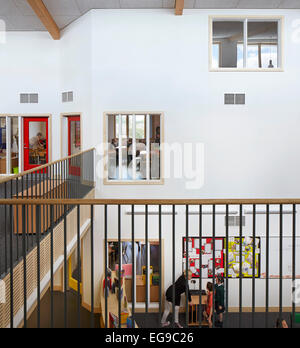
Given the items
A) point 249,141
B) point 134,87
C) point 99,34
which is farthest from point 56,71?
point 249,141

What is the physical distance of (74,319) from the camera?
8.46 meters

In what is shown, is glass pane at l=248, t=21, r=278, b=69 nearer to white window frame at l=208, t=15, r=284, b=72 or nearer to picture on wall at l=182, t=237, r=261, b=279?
white window frame at l=208, t=15, r=284, b=72

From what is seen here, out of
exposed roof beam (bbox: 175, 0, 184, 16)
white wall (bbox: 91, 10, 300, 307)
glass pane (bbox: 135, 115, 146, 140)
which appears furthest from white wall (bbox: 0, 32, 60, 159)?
exposed roof beam (bbox: 175, 0, 184, 16)

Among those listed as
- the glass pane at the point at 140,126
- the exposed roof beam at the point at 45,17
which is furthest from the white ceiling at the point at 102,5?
the glass pane at the point at 140,126

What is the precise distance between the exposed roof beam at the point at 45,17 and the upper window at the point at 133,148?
107 inches

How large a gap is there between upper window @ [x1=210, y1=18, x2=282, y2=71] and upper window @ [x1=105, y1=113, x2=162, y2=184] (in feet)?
7.56

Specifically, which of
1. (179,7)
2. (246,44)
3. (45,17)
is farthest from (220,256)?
(45,17)

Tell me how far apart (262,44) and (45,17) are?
5491 millimetres

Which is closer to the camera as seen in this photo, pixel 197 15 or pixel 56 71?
pixel 197 15

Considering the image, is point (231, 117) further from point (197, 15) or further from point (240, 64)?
point (197, 15)

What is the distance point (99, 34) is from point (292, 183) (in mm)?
6212

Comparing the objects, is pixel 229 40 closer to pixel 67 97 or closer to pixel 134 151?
pixel 134 151

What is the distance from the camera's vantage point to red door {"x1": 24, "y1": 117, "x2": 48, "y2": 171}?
420 inches

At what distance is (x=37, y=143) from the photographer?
1077cm
